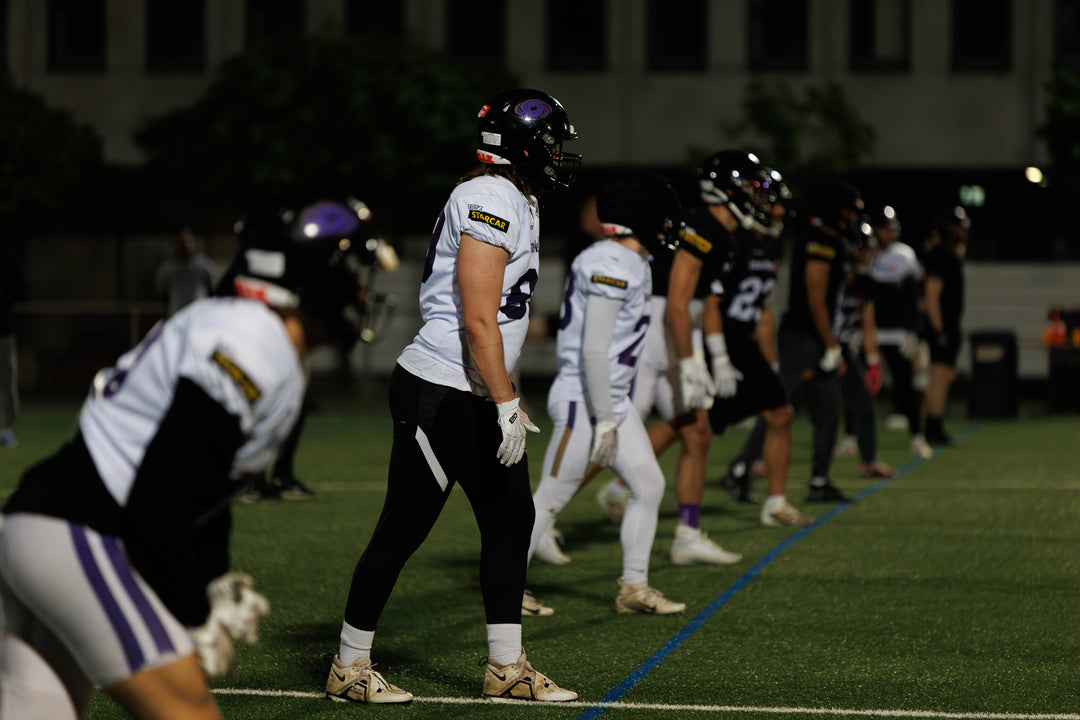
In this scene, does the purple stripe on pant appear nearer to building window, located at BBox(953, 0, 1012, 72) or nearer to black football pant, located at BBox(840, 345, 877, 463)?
black football pant, located at BBox(840, 345, 877, 463)

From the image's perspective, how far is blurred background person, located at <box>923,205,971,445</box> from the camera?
1594 centimetres

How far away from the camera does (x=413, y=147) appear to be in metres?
23.8

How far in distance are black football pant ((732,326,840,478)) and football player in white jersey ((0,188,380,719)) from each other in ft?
27.0

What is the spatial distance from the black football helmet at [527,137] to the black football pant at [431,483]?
0.82 meters

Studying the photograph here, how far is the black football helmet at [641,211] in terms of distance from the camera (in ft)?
22.0

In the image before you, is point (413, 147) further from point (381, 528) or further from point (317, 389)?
point (381, 528)

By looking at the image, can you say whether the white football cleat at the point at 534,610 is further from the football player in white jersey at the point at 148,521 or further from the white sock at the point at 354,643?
the football player in white jersey at the point at 148,521

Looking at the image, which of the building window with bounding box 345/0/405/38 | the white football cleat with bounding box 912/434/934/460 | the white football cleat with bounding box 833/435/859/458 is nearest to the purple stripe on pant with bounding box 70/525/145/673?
the white football cleat with bounding box 833/435/859/458

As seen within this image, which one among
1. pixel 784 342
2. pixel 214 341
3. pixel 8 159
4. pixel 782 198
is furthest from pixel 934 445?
pixel 8 159

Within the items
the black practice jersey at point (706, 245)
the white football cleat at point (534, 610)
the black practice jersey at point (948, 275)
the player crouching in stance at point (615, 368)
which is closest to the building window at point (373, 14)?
the black practice jersey at point (948, 275)

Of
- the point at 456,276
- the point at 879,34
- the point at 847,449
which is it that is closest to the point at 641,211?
the point at 456,276

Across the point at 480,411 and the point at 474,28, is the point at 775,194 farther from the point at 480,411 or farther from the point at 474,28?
the point at 474,28

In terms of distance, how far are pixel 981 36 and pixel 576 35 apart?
8211 millimetres

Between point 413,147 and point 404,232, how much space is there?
7.30 metres
